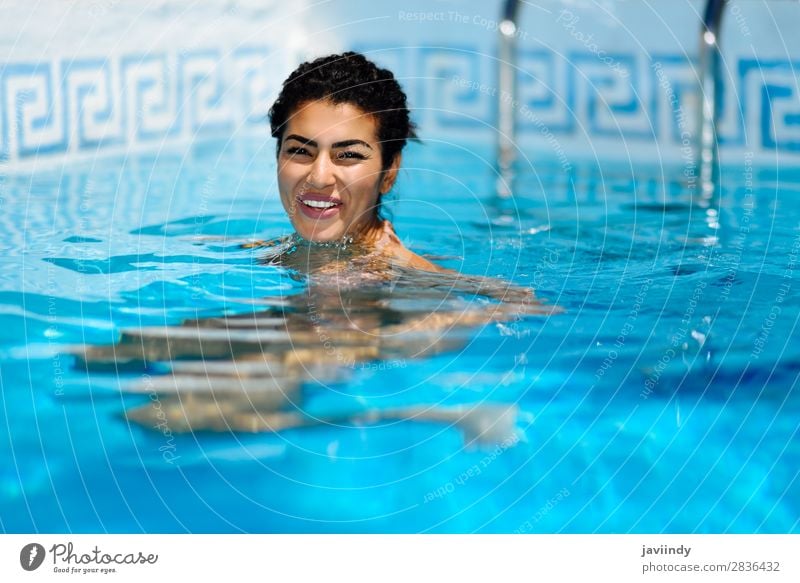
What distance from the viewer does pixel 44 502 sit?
6.63ft

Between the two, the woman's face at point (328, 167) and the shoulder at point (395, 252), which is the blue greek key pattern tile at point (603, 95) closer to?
the shoulder at point (395, 252)

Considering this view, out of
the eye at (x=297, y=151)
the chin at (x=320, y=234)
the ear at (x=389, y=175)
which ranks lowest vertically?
the chin at (x=320, y=234)

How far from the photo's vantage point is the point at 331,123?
296 cm

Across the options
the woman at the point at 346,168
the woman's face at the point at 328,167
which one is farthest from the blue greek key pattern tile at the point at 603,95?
the woman's face at the point at 328,167

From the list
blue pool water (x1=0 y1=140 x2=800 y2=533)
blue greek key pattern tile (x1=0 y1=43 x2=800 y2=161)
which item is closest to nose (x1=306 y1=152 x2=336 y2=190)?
blue pool water (x1=0 y1=140 x2=800 y2=533)

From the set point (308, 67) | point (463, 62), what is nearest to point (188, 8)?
point (463, 62)

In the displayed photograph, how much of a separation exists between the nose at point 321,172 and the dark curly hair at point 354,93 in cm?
16

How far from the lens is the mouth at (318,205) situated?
3014 millimetres

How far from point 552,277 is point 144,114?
3.43 m

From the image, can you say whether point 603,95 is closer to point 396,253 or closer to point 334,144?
point 396,253

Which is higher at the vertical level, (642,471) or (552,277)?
(552,277)

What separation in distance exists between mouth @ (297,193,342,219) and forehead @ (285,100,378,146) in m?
0.15

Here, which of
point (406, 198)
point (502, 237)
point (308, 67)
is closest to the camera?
point (308, 67)
